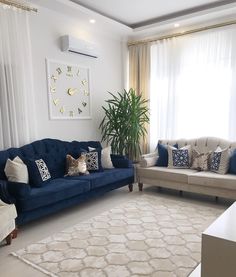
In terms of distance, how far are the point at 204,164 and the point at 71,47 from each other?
9.32 feet

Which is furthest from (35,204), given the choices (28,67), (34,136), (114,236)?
(28,67)

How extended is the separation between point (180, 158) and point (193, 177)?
20.3 inches

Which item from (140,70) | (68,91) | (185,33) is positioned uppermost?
(185,33)

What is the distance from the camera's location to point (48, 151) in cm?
377

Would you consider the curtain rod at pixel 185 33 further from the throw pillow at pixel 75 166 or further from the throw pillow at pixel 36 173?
the throw pillow at pixel 36 173

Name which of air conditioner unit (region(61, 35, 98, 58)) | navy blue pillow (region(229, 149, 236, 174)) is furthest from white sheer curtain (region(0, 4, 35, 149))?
navy blue pillow (region(229, 149, 236, 174))

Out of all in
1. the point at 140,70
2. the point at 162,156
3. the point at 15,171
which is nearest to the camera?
the point at 15,171

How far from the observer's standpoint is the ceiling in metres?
3.91

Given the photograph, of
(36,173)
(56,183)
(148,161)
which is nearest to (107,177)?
(56,183)

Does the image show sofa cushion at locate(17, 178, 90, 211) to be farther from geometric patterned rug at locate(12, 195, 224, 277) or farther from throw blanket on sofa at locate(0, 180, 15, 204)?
geometric patterned rug at locate(12, 195, 224, 277)

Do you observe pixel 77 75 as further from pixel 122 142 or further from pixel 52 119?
pixel 122 142

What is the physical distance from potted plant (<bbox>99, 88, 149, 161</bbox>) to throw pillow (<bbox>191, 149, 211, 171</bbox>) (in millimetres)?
1162

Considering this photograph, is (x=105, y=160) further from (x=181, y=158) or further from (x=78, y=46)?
(x=78, y=46)

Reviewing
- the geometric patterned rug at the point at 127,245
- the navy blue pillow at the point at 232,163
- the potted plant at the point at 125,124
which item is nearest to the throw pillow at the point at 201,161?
the navy blue pillow at the point at 232,163
